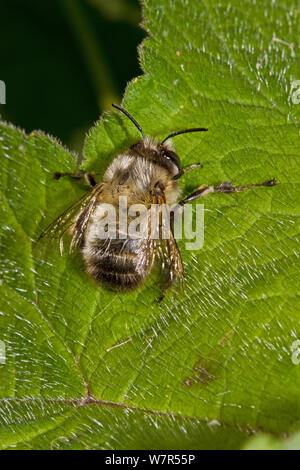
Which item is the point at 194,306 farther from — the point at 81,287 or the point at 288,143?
the point at 288,143

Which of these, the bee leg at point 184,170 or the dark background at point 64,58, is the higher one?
the dark background at point 64,58

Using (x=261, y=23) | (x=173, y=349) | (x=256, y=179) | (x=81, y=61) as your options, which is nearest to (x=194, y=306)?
(x=173, y=349)

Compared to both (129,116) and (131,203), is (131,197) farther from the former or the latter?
(129,116)

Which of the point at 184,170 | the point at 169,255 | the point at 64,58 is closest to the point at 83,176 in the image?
the point at 184,170

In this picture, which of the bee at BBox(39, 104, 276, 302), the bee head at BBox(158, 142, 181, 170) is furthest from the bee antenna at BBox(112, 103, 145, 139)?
the bee head at BBox(158, 142, 181, 170)

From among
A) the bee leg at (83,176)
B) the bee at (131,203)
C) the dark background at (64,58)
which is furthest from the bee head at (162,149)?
the dark background at (64,58)

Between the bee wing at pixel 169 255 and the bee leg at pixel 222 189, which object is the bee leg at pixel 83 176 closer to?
the bee wing at pixel 169 255
